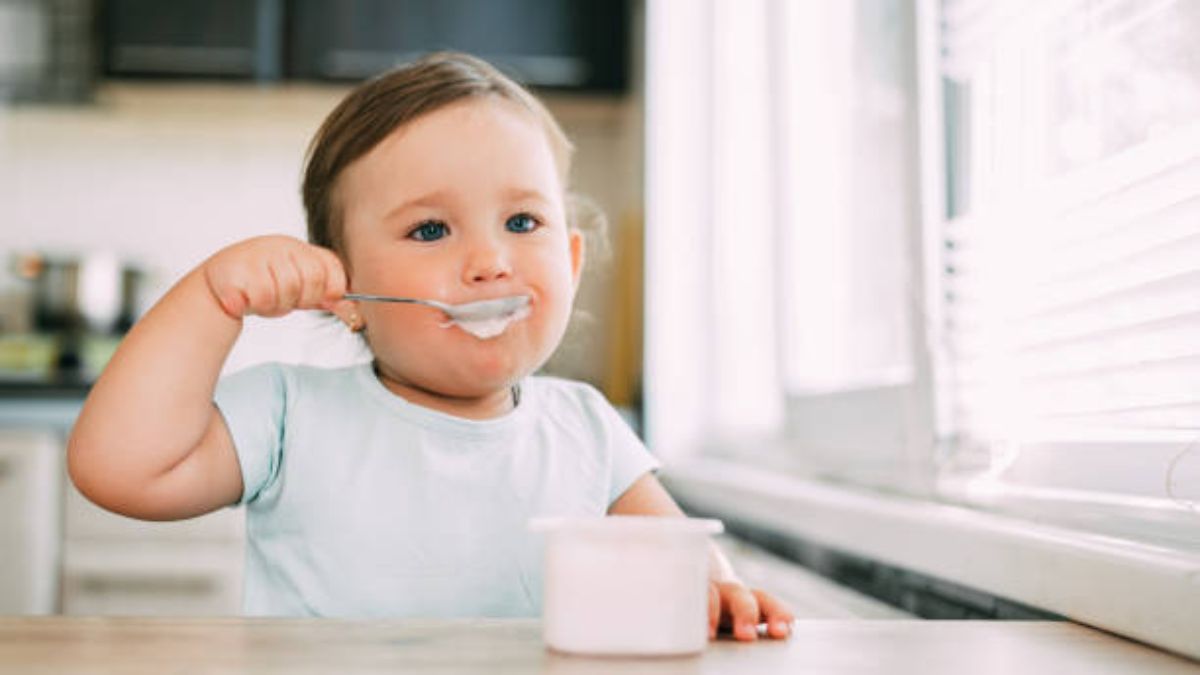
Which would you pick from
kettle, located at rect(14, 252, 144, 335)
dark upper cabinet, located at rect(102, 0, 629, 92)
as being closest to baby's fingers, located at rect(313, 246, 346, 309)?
dark upper cabinet, located at rect(102, 0, 629, 92)

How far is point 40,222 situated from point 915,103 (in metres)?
2.65

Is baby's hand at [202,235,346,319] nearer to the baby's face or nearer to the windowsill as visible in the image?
the baby's face

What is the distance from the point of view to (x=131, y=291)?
3301mm

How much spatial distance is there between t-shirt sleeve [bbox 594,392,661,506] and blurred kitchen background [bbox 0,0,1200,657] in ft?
0.54

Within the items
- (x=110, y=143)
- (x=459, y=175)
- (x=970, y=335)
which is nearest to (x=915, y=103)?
(x=970, y=335)

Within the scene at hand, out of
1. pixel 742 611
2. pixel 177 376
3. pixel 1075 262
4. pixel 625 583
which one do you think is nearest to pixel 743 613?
pixel 742 611

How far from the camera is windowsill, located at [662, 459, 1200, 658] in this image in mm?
822

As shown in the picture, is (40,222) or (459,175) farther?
(40,222)

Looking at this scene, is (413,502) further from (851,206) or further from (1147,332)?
(851,206)

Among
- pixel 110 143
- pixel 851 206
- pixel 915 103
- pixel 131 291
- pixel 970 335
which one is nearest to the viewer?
pixel 970 335

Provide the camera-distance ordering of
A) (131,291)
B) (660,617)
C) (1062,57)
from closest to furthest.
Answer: (660,617)
(1062,57)
(131,291)

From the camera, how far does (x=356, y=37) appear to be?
3277 mm

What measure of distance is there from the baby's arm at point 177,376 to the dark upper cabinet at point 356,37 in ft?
8.02

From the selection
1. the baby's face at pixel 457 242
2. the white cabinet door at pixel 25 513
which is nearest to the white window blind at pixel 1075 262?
the baby's face at pixel 457 242
